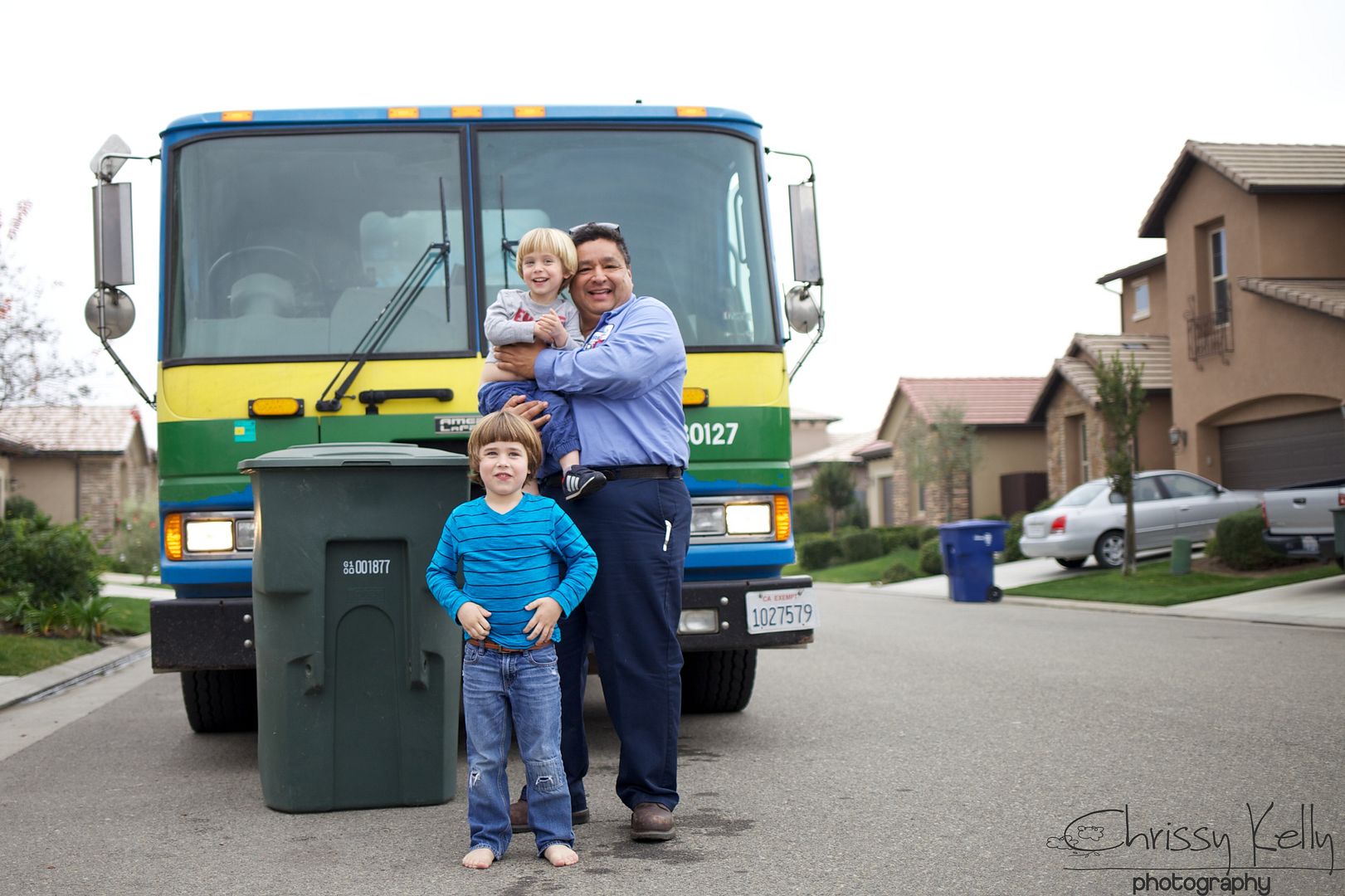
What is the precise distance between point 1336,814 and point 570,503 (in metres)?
2.77

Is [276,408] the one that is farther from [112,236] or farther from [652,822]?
[652,822]

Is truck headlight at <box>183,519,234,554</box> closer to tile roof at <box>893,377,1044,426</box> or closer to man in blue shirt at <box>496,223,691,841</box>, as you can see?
man in blue shirt at <box>496,223,691,841</box>

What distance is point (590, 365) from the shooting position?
4484mm

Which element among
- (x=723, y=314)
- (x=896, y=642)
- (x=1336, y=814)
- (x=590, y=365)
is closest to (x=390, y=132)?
(x=723, y=314)

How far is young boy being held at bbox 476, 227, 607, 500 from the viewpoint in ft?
15.0

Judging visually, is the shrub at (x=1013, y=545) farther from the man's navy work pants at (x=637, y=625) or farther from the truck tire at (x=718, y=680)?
the man's navy work pants at (x=637, y=625)

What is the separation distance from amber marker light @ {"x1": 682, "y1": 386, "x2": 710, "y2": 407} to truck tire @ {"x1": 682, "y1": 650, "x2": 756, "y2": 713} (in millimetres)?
1700

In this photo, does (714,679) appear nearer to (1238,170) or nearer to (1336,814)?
(1336,814)

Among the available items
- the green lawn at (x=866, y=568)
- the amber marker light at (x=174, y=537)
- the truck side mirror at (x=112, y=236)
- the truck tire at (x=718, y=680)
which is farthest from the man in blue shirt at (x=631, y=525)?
the green lawn at (x=866, y=568)

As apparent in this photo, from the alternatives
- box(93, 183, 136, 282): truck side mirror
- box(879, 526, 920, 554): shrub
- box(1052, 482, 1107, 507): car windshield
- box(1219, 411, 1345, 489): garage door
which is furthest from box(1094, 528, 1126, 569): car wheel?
box(93, 183, 136, 282): truck side mirror

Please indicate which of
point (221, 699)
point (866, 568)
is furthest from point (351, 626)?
point (866, 568)

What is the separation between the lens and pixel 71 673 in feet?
37.6

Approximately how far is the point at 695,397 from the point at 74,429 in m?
39.0

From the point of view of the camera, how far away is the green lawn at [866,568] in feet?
97.1
